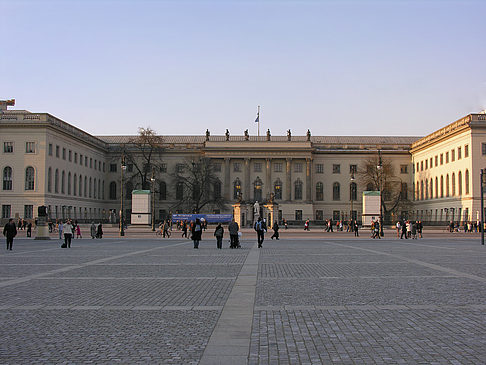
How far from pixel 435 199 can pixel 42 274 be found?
273ft

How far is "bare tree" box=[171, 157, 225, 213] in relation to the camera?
98000mm

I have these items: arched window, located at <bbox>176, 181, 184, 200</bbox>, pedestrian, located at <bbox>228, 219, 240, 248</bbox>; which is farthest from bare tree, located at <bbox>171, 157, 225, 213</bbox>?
pedestrian, located at <bbox>228, 219, 240, 248</bbox>

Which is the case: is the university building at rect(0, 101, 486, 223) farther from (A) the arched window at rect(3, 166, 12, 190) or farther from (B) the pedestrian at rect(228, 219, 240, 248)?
(B) the pedestrian at rect(228, 219, 240, 248)

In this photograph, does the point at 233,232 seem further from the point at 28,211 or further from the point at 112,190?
the point at 112,190

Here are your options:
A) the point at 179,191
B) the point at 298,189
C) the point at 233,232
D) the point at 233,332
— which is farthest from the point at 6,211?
the point at 233,332

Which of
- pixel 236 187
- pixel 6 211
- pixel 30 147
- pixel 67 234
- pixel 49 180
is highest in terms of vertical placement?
pixel 30 147

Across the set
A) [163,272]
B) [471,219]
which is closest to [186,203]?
[471,219]

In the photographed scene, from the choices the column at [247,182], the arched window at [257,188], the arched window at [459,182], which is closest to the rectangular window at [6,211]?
the column at [247,182]

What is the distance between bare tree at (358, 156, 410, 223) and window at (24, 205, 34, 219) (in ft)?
174

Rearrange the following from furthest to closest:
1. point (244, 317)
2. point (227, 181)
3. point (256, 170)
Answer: point (256, 170) → point (227, 181) → point (244, 317)

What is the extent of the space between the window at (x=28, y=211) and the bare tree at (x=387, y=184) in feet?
174

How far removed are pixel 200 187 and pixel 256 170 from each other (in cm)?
1379

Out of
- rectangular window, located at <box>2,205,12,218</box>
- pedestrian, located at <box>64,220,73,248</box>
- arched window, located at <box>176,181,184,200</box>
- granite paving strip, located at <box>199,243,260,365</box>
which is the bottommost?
granite paving strip, located at <box>199,243,260,365</box>

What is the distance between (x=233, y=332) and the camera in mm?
8336
